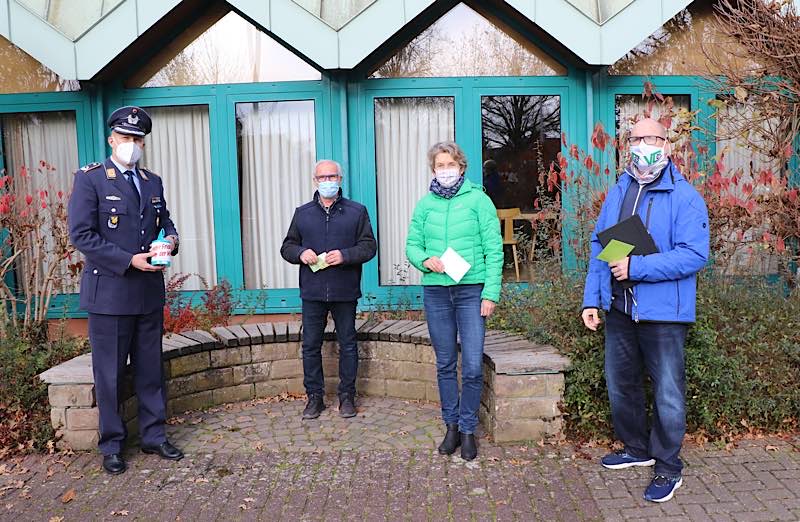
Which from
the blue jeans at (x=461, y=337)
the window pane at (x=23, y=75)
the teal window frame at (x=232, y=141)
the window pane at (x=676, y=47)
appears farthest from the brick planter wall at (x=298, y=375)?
the window pane at (x=676, y=47)

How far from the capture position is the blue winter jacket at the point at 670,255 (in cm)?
353

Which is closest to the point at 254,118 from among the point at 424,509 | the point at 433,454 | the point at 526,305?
the point at 526,305

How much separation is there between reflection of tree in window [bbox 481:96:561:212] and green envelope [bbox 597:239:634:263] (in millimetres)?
3895

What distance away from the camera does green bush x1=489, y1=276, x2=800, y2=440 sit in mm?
4367

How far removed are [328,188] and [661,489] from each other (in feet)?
9.50

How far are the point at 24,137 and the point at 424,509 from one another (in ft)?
21.6

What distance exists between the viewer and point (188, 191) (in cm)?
773

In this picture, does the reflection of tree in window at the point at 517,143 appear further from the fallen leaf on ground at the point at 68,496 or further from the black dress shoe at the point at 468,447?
the fallen leaf on ground at the point at 68,496

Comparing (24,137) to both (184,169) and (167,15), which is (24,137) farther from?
(167,15)

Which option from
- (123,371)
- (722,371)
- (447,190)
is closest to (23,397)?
(123,371)

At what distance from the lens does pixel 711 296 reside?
4801 mm

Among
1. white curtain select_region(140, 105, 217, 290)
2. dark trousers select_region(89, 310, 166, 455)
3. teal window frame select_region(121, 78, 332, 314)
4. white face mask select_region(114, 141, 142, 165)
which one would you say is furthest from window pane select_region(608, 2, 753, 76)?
dark trousers select_region(89, 310, 166, 455)

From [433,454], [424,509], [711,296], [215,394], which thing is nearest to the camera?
[424,509]

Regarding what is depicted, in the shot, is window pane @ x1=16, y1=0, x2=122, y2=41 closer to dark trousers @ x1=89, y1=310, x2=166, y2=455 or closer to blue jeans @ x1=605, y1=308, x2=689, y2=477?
dark trousers @ x1=89, y1=310, x2=166, y2=455
